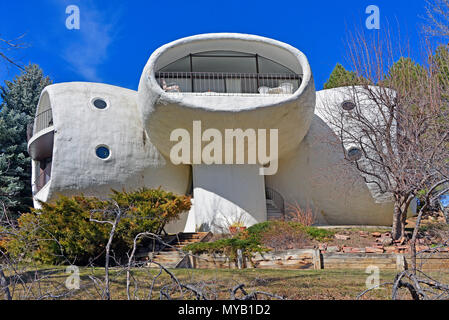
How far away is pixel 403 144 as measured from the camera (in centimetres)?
1184

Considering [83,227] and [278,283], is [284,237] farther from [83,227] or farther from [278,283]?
[83,227]

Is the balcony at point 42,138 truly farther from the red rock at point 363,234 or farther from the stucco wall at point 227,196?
the red rock at point 363,234

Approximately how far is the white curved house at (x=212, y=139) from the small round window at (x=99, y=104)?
1cm

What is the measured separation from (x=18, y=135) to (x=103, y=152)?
9.38 metres

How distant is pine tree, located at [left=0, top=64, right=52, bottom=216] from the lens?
20.9 metres

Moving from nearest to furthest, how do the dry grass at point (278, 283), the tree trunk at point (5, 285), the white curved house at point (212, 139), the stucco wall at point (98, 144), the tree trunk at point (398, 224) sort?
the tree trunk at point (5, 285)
the dry grass at point (278, 283)
the tree trunk at point (398, 224)
the white curved house at point (212, 139)
the stucco wall at point (98, 144)

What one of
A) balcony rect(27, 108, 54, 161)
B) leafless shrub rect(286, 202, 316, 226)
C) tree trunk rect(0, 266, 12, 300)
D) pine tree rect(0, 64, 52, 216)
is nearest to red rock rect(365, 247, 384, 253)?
leafless shrub rect(286, 202, 316, 226)

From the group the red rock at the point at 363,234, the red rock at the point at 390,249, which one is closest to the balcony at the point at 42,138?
the red rock at the point at 363,234

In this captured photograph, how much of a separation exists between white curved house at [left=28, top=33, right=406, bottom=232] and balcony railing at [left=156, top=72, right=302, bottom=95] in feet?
0.15

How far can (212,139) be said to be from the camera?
15.1m

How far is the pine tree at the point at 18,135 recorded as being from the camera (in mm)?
20914

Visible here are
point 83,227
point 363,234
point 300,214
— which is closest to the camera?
point 83,227

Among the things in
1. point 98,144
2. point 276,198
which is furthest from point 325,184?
point 98,144
